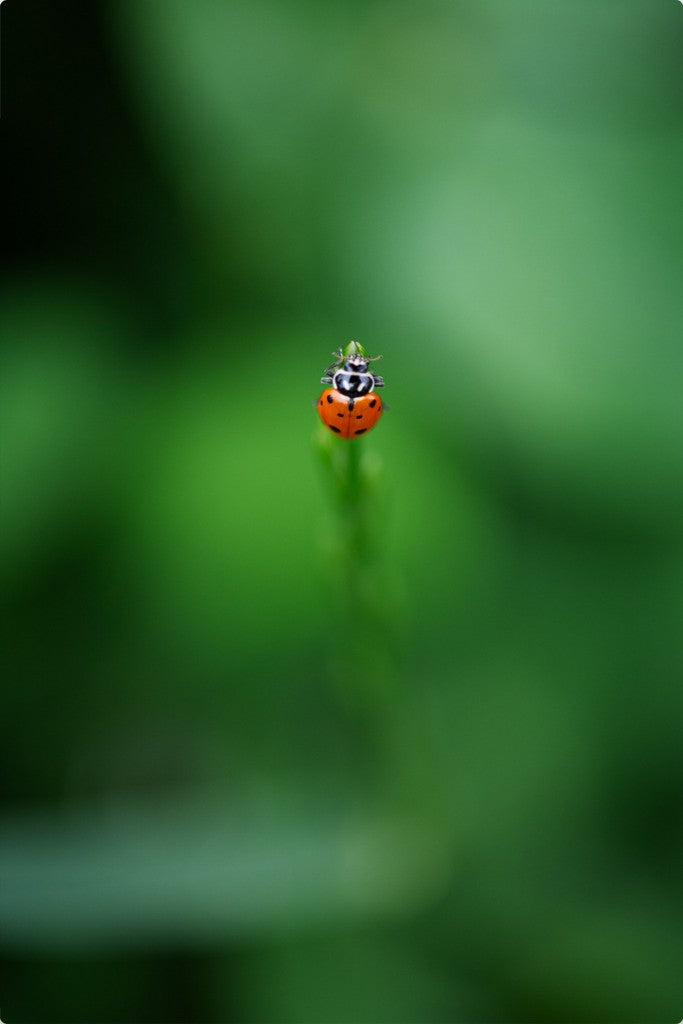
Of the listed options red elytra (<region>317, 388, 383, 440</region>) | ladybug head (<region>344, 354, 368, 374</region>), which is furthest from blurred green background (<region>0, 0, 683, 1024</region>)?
red elytra (<region>317, 388, 383, 440</region>)

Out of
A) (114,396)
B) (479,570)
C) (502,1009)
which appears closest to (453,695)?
(479,570)

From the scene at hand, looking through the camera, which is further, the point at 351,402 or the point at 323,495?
the point at 323,495

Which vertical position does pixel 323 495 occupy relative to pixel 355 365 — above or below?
below

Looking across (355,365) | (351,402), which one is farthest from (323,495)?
(351,402)

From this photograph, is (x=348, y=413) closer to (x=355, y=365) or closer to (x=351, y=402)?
(x=351, y=402)

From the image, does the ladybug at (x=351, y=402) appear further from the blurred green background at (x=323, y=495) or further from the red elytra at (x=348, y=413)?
the blurred green background at (x=323, y=495)

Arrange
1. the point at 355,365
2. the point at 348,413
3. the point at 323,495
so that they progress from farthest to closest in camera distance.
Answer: the point at 323,495 → the point at 355,365 → the point at 348,413

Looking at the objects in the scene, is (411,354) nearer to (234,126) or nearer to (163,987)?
(234,126)
